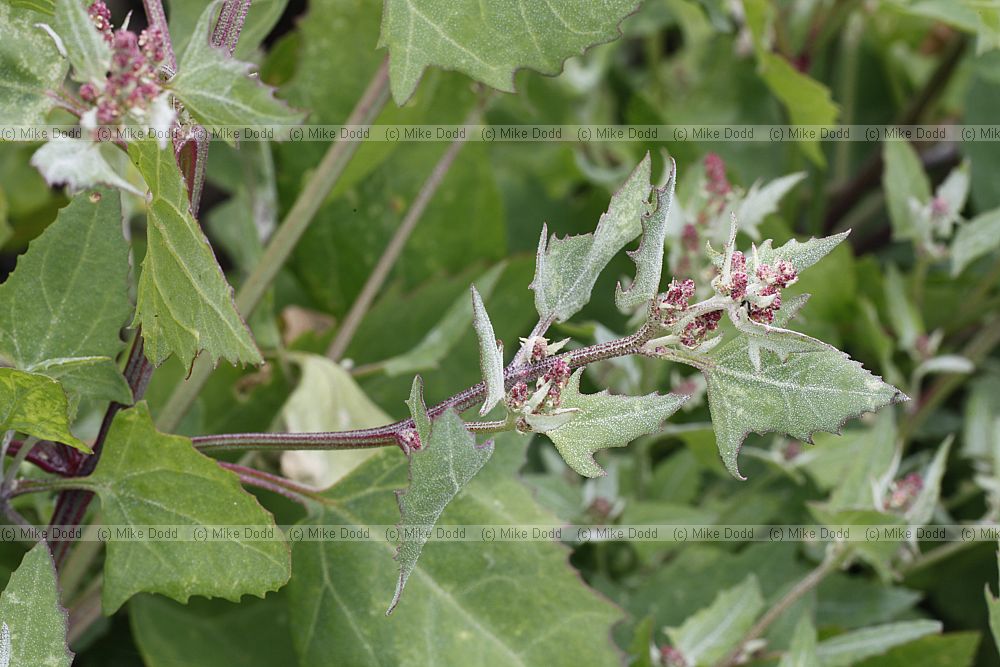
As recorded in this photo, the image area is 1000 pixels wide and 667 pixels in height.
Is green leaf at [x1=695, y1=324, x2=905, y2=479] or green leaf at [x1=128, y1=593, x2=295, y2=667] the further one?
green leaf at [x1=128, y1=593, x2=295, y2=667]

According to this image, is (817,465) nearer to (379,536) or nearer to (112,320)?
(379,536)

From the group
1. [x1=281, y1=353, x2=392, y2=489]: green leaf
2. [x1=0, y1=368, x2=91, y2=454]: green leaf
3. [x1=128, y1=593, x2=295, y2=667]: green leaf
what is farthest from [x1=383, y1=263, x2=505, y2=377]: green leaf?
[x1=0, y1=368, x2=91, y2=454]: green leaf

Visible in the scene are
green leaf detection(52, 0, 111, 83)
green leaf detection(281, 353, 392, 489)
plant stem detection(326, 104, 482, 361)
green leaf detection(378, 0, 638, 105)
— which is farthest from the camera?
plant stem detection(326, 104, 482, 361)

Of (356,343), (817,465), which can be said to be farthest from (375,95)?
(817,465)

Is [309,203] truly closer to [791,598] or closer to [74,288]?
[74,288]

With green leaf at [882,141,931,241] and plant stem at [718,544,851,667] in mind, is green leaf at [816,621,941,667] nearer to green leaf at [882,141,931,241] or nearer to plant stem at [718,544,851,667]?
plant stem at [718,544,851,667]

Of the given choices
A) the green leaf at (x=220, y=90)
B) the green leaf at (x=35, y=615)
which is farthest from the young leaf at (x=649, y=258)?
the green leaf at (x=35, y=615)
